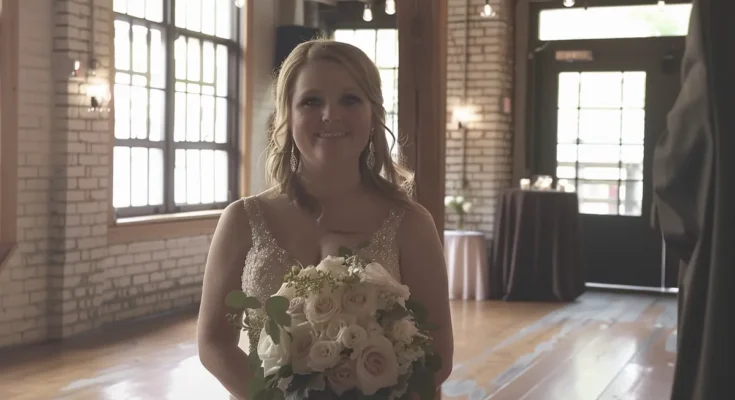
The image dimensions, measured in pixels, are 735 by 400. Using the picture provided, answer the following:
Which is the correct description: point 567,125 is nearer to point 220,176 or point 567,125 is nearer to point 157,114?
point 220,176

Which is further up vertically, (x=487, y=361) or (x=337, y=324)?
(x=337, y=324)

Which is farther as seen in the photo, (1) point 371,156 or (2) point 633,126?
(2) point 633,126

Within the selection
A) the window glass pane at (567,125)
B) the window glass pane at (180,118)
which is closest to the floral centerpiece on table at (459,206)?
the window glass pane at (567,125)

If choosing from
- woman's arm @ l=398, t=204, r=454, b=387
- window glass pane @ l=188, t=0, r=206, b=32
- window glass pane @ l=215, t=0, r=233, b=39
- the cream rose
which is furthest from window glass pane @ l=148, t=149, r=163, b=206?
the cream rose

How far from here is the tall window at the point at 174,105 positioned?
26.2 feet

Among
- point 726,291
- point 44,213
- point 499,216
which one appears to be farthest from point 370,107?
point 499,216

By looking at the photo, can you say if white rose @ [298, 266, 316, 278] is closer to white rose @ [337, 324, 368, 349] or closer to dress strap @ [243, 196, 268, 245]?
white rose @ [337, 324, 368, 349]

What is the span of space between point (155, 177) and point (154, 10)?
1.45m

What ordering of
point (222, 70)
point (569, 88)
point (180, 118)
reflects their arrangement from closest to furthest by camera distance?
1. point (180, 118)
2. point (222, 70)
3. point (569, 88)

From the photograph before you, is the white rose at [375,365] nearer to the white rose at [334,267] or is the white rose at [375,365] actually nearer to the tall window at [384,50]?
the white rose at [334,267]

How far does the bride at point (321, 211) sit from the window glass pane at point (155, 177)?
6500 mm

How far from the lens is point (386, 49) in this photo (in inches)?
427

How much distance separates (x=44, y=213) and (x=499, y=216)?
4430 mm

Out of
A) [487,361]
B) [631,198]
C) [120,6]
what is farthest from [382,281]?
[631,198]
